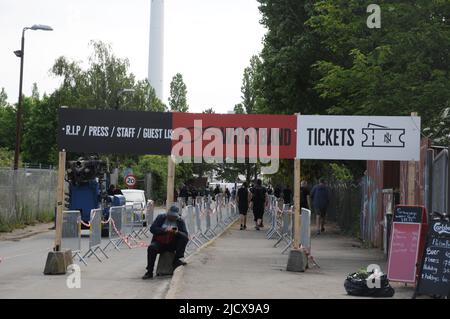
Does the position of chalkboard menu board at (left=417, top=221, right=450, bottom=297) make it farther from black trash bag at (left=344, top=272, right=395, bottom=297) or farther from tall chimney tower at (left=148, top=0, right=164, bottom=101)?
tall chimney tower at (left=148, top=0, right=164, bottom=101)

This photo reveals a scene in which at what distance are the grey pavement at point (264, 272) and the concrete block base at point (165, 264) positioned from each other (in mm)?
310

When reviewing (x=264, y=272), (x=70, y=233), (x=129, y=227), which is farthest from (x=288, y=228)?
(x=70, y=233)

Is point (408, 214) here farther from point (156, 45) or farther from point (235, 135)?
point (156, 45)

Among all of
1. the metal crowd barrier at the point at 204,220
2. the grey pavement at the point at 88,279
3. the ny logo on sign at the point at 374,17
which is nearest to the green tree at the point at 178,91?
the metal crowd barrier at the point at 204,220

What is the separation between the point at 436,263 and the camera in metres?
11.5

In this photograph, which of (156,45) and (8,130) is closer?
(156,45)

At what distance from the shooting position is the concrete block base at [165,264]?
15109 mm

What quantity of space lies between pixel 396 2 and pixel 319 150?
6923 millimetres

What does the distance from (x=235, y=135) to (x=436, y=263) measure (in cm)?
531

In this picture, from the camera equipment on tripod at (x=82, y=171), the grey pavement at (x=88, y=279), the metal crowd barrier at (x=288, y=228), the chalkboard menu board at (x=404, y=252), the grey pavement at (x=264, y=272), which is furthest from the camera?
the camera equipment on tripod at (x=82, y=171)

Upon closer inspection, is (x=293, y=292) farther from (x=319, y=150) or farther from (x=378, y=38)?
(x=378, y=38)

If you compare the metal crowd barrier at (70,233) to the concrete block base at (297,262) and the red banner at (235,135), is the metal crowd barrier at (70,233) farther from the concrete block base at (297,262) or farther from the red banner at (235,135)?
the concrete block base at (297,262)
